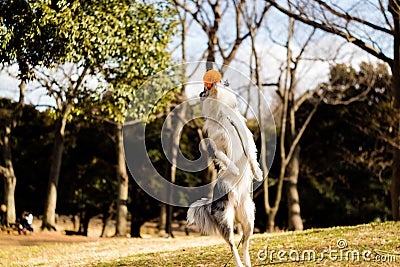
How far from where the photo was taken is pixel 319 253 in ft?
28.7

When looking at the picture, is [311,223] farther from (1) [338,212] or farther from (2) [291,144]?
(2) [291,144]

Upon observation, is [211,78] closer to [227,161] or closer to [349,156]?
[227,161]

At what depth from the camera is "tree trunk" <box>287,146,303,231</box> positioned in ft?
82.7

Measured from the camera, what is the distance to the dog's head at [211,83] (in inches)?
262

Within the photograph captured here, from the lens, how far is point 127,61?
56.6 feet

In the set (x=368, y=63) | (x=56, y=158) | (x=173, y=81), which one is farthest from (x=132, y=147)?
(x=368, y=63)

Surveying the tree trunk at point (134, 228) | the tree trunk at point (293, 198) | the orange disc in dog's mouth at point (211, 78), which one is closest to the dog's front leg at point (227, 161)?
the orange disc in dog's mouth at point (211, 78)

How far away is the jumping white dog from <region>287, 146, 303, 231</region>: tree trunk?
1875 centimetres

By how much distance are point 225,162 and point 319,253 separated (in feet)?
9.98

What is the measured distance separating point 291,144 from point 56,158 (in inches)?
411

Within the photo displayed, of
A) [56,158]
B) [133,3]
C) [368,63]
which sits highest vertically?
[368,63]

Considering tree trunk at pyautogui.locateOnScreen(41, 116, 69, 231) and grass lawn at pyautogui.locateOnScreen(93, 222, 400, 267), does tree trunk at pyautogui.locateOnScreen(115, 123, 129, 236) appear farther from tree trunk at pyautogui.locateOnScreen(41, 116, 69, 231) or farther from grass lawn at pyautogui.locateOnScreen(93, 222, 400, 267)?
grass lawn at pyautogui.locateOnScreen(93, 222, 400, 267)

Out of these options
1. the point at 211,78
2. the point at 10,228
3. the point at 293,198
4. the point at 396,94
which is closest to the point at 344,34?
the point at 396,94

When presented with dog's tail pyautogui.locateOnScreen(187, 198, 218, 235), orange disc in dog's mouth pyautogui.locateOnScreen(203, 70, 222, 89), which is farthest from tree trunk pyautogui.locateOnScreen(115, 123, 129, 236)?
orange disc in dog's mouth pyautogui.locateOnScreen(203, 70, 222, 89)
